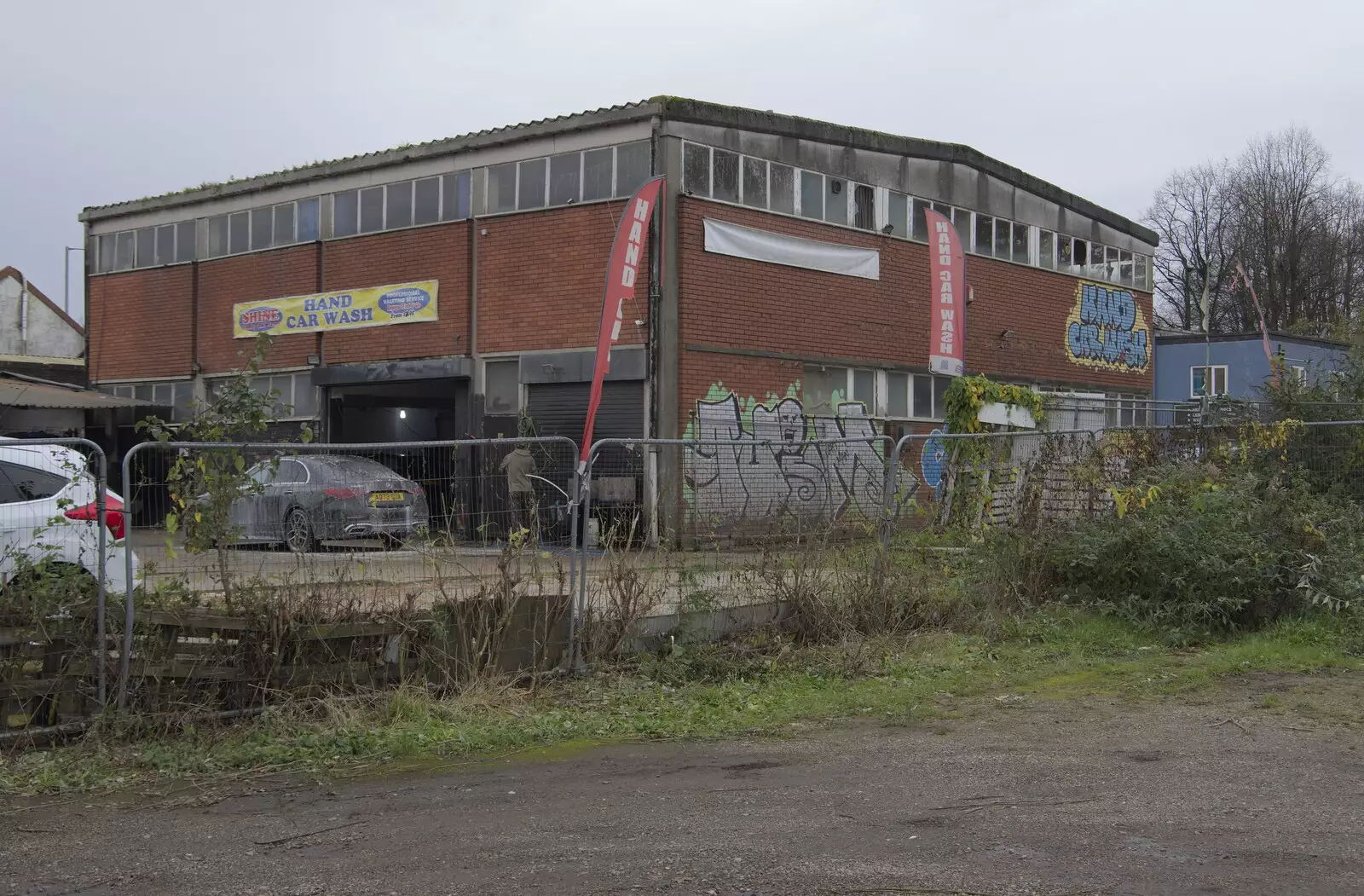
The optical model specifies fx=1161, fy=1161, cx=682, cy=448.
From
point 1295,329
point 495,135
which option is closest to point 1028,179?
point 495,135

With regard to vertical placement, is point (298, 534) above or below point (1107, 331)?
below

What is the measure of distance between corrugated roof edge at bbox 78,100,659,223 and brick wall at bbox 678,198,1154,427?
72.7 inches

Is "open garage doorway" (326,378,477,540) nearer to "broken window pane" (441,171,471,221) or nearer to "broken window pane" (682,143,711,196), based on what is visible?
"broken window pane" (441,171,471,221)

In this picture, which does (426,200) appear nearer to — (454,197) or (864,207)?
(454,197)

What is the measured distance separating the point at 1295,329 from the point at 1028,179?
31.1 m

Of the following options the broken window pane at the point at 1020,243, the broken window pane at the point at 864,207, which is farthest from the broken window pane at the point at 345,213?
the broken window pane at the point at 1020,243

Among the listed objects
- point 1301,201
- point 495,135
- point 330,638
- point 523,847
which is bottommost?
point 523,847

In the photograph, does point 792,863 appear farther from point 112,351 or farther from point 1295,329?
point 1295,329

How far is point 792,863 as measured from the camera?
442 cm

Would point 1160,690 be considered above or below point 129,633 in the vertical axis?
below

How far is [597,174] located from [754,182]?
8.07 ft

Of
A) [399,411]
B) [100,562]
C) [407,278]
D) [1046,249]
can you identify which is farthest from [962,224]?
[100,562]

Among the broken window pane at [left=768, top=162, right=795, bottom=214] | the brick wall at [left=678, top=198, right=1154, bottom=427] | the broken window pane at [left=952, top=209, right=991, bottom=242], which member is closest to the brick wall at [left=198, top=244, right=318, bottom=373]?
the brick wall at [left=678, top=198, right=1154, bottom=427]

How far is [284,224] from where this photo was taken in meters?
21.5
